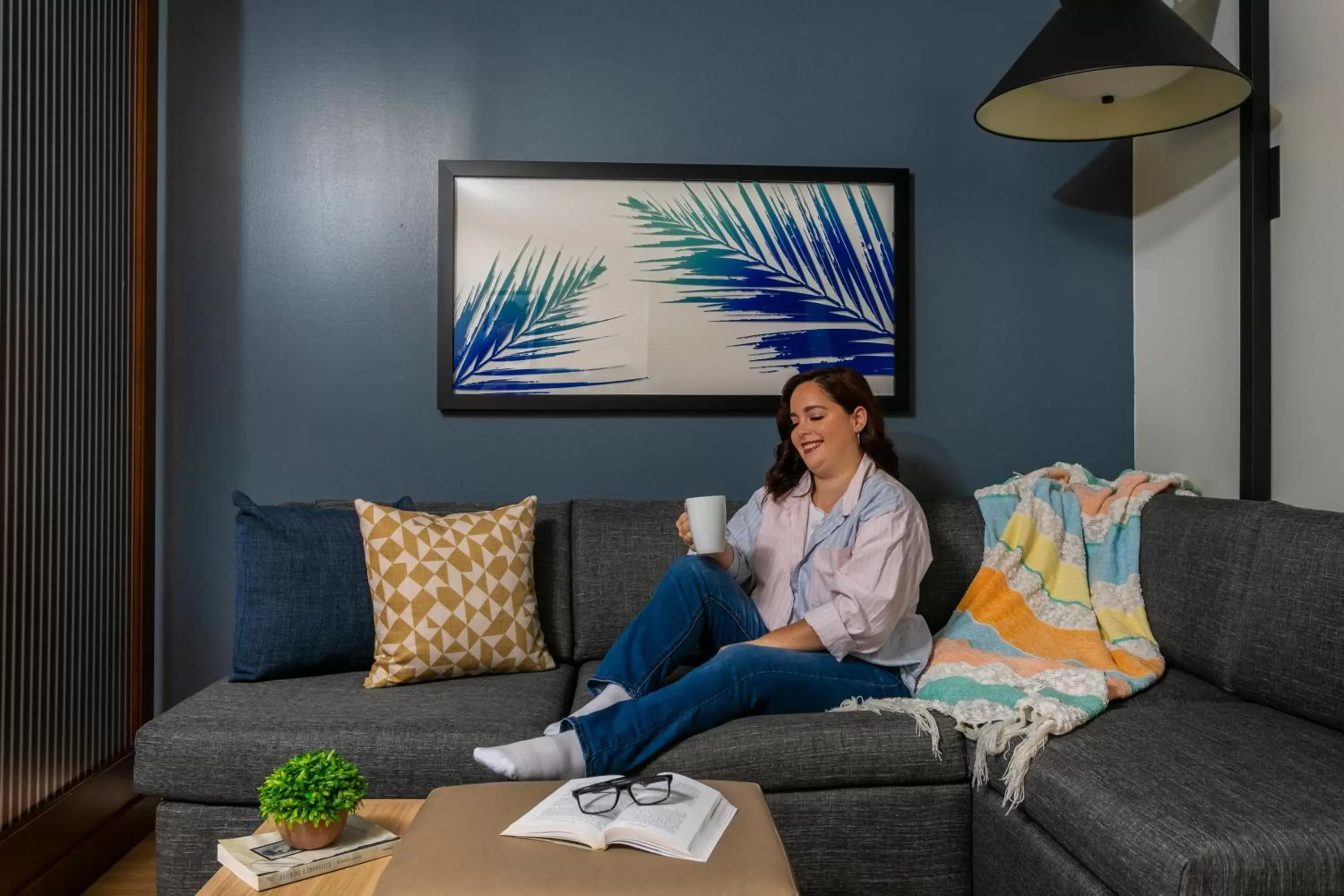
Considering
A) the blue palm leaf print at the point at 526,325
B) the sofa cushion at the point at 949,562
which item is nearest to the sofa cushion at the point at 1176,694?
the sofa cushion at the point at 949,562

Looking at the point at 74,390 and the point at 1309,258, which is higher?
the point at 1309,258

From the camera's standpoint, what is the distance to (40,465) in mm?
2156

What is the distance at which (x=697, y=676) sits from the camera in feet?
6.47

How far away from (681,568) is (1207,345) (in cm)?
160

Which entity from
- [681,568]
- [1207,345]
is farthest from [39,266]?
[1207,345]

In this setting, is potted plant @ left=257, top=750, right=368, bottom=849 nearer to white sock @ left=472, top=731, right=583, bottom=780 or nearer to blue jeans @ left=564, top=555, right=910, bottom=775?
white sock @ left=472, top=731, right=583, bottom=780

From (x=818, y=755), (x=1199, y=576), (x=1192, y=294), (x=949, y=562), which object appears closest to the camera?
(x=818, y=755)

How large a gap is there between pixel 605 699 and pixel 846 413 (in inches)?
36.1

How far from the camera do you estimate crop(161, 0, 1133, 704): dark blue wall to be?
2.85 metres

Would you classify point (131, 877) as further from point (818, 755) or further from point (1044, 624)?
point (1044, 624)

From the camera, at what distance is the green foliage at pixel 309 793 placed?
53.5 inches

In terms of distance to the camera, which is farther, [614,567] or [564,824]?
[614,567]

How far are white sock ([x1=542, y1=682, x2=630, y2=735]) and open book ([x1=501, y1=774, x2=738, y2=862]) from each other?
56 centimetres

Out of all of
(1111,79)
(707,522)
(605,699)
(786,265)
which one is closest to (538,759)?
(605,699)
